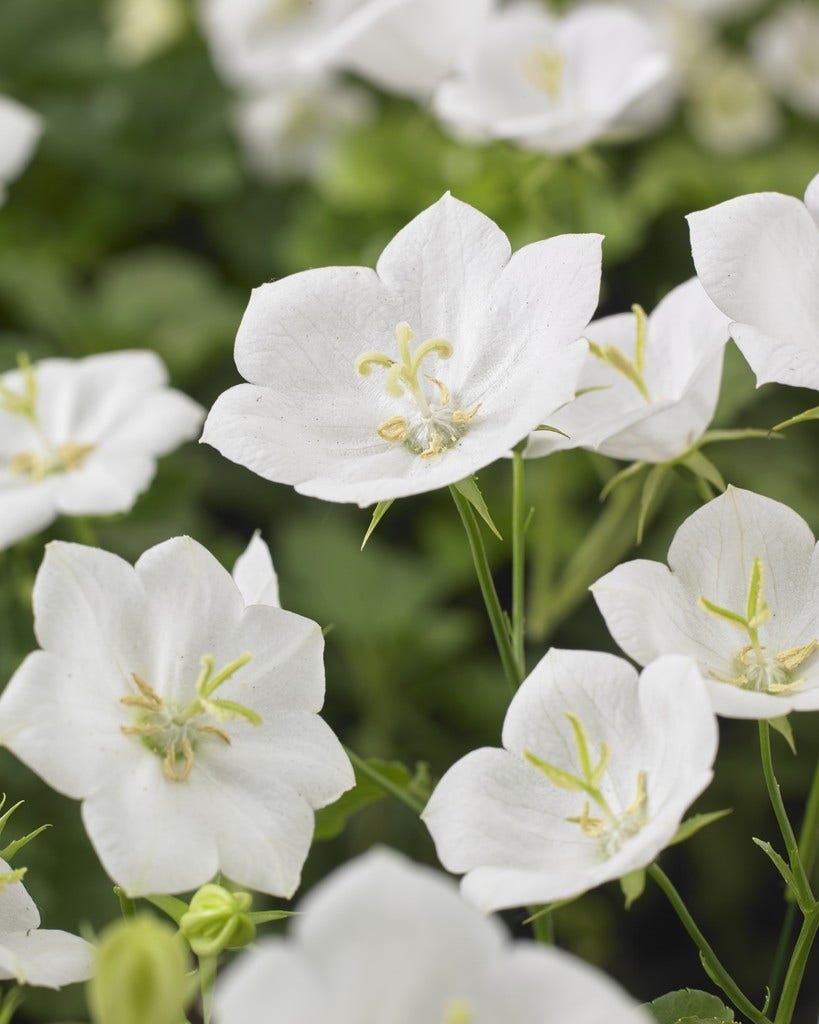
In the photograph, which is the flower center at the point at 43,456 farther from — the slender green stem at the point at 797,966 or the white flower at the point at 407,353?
the slender green stem at the point at 797,966

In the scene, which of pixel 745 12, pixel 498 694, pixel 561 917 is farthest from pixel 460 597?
pixel 745 12

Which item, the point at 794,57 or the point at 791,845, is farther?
the point at 794,57

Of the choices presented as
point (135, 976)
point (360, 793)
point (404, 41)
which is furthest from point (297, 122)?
point (135, 976)

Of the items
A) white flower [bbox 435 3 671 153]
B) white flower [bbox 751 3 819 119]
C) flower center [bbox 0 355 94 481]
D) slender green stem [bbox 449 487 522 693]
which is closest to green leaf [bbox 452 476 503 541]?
slender green stem [bbox 449 487 522 693]

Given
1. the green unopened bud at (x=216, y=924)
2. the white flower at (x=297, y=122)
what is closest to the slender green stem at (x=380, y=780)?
the green unopened bud at (x=216, y=924)

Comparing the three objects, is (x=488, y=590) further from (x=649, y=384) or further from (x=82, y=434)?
(x=82, y=434)
